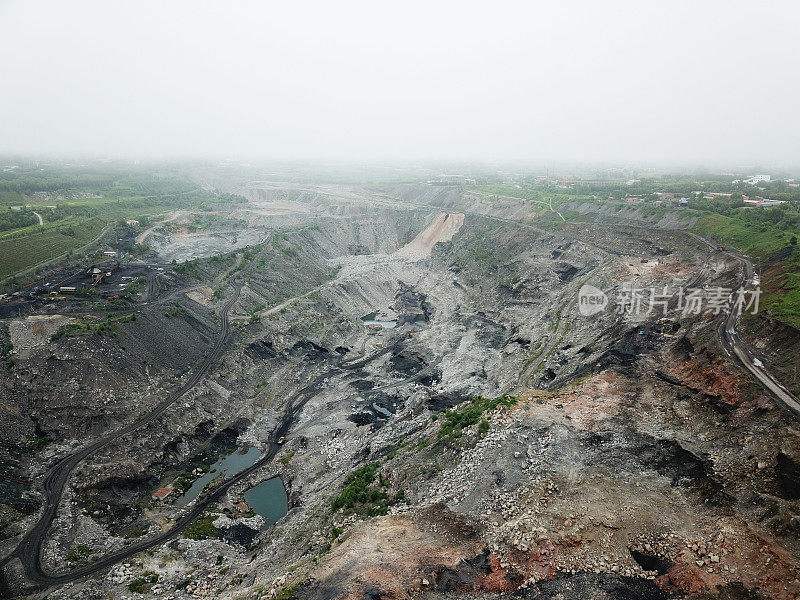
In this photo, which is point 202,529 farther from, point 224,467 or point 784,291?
point 784,291

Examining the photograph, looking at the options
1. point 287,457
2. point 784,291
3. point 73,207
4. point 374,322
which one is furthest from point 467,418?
point 73,207

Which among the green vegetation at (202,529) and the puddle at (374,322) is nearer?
the green vegetation at (202,529)

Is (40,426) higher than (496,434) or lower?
lower

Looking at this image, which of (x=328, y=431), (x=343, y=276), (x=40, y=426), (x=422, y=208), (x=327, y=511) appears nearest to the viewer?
(x=327, y=511)

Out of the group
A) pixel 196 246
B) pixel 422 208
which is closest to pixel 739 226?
pixel 422 208

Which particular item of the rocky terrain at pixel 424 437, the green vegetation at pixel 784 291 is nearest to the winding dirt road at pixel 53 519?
the rocky terrain at pixel 424 437

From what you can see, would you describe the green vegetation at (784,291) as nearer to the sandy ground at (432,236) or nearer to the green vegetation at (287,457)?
the green vegetation at (287,457)

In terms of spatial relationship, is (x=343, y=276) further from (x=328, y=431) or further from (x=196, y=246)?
(x=328, y=431)
